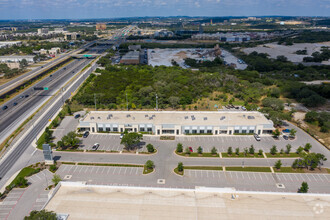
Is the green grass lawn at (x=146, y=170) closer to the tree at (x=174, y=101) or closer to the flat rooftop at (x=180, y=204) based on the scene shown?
the flat rooftop at (x=180, y=204)

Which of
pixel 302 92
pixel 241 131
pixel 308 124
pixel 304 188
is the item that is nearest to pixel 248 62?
pixel 302 92

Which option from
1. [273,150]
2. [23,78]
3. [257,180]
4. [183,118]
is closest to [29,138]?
[183,118]

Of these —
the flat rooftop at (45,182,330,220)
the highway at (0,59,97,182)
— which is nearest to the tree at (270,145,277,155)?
the flat rooftop at (45,182,330,220)

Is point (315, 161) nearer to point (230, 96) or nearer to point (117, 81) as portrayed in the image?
point (230, 96)

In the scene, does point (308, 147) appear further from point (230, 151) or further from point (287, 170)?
point (230, 151)

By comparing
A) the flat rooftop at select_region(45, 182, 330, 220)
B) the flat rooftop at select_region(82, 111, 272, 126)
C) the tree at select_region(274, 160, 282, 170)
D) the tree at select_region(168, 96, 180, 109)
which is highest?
the tree at select_region(168, 96, 180, 109)

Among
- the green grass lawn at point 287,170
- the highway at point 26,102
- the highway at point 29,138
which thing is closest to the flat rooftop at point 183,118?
the highway at point 29,138

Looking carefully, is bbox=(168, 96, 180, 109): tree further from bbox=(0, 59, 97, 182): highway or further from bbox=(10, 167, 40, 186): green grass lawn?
bbox=(10, 167, 40, 186): green grass lawn
